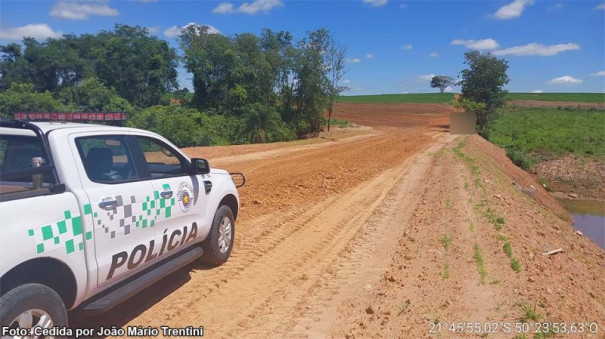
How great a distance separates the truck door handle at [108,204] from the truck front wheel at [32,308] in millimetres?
765

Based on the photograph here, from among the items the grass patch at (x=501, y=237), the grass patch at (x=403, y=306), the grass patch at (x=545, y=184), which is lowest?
the grass patch at (x=545, y=184)

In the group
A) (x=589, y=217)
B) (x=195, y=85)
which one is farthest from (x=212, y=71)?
(x=589, y=217)

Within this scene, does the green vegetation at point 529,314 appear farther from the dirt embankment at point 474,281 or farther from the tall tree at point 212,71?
the tall tree at point 212,71

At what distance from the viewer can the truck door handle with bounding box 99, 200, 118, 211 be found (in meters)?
3.82

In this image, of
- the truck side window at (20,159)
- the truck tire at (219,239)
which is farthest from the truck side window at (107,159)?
the truck tire at (219,239)

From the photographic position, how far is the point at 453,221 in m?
8.62

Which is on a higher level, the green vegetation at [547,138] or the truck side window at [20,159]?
the truck side window at [20,159]

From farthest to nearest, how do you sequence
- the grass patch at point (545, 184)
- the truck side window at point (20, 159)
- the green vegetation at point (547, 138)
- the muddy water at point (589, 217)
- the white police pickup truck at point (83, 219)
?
the green vegetation at point (547, 138), the grass patch at point (545, 184), the muddy water at point (589, 217), the truck side window at point (20, 159), the white police pickup truck at point (83, 219)

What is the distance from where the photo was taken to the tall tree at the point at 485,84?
116ft

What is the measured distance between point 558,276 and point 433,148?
61.2 ft

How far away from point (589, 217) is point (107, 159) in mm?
19752

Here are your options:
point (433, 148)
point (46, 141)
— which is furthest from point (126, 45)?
point (46, 141)

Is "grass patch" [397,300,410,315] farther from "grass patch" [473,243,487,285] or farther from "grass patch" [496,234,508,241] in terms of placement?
"grass patch" [496,234,508,241]

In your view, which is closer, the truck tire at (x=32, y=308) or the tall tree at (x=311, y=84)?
the truck tire at (x=32, y=308)
